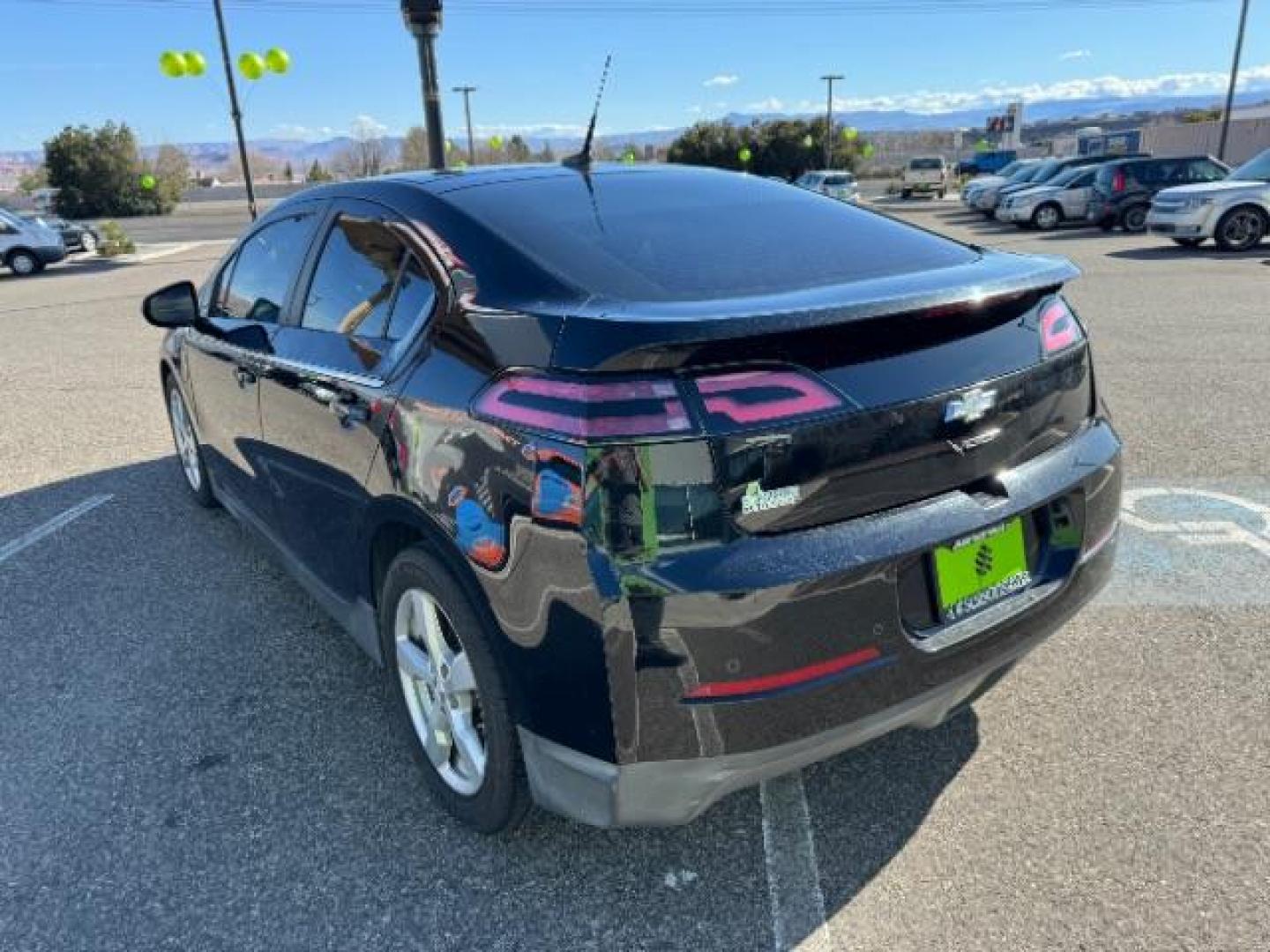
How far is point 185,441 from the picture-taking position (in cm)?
502

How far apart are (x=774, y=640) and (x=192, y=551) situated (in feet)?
11.3

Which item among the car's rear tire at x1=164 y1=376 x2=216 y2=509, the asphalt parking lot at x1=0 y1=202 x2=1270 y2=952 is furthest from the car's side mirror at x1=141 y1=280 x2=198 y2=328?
the asphalt parking lot at x1=0 y1=202 x2=1270 y2=952

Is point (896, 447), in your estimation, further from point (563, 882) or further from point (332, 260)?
point (332, 260)

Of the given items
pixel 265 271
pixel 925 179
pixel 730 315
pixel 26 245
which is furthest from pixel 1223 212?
pixel 925 179

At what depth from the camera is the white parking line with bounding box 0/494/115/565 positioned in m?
4.52

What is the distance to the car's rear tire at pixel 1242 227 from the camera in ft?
48.6

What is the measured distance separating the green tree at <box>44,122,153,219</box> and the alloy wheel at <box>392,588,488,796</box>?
170ft

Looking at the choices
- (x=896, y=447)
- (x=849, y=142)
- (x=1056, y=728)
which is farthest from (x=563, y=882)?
(x=849, y=142)

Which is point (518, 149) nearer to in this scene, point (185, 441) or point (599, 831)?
point (185, 441)

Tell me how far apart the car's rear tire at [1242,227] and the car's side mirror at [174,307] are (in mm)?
15795

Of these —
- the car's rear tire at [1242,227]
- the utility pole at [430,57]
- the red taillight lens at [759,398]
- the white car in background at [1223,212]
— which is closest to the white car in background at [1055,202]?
the white car in background at [1223,212]

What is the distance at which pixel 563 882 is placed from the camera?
7.50 ft

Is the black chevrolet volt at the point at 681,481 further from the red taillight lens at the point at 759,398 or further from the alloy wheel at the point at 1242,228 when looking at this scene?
the alloy wheel at the point at 1242,228

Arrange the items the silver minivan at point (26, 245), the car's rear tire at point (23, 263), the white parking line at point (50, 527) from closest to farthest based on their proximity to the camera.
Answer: the white parking line at point (50, 527), the silver minivan at point (26, 245), the car's rear tire at point (23, 263)
